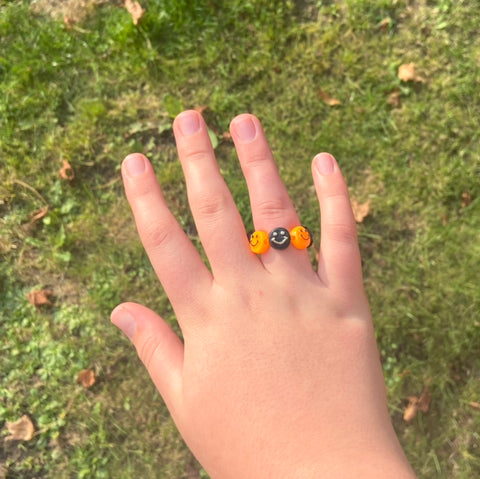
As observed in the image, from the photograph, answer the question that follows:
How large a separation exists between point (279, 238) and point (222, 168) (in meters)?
1.67

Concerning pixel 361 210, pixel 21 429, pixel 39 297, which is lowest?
pixel 21 429

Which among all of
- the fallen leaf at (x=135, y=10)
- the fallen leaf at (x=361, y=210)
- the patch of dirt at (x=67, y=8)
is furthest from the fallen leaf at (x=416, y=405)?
the patch of dirt at (x=67, y=8)

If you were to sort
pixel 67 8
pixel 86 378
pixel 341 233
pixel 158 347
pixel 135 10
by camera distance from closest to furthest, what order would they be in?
pixel 158 347 → pixel 341 233 → pixel 86 378 → pixel 135 10 → pixel 67 8

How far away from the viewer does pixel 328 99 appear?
3.65 metres

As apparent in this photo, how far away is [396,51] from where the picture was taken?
12.2ft

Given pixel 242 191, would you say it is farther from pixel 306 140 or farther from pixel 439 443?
pixel 439 443

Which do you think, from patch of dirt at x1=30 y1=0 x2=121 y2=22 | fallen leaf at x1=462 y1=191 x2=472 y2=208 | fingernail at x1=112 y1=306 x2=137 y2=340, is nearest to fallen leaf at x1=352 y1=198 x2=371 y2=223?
fallen leaf at x1=462 y1=191 x2=472 y2=208

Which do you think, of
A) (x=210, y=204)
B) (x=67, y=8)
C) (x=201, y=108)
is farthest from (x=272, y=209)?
(x=67, y=8)

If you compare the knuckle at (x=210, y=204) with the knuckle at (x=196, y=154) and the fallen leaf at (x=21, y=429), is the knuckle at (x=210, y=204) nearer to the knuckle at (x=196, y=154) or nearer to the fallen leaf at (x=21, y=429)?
the knuckle at (x=196, y=154)

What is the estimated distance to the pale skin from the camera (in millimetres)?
1678

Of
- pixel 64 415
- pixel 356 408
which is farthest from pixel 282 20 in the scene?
pixel 64 415

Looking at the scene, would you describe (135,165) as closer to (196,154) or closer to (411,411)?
(196,154)

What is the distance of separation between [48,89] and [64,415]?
239 centimetres

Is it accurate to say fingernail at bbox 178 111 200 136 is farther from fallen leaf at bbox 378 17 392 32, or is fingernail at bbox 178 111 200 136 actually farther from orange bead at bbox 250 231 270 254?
fallen leaf at bbox 378 17 392 32
